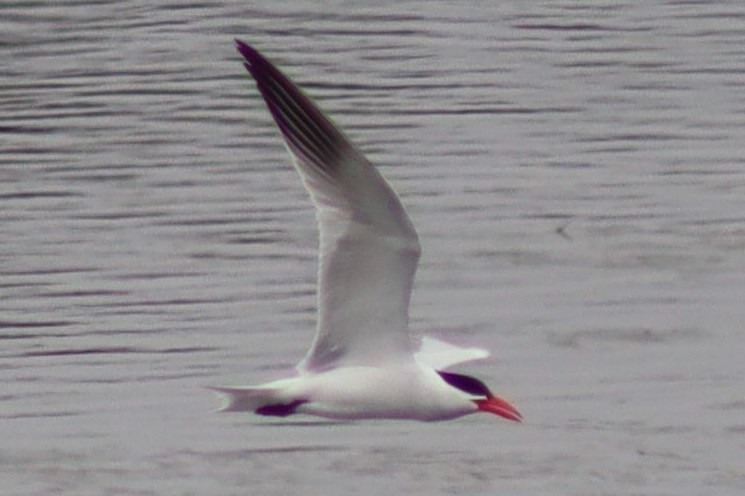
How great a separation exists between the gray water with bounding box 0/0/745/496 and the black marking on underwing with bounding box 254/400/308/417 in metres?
2.03

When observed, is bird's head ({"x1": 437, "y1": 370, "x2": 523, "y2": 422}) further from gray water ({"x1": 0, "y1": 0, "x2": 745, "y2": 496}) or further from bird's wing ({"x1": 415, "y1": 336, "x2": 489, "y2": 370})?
gray water ({"x1": 0, "y1": 0, "x2": 745, "y2": 496})

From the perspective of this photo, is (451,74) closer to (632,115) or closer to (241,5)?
(632,115)

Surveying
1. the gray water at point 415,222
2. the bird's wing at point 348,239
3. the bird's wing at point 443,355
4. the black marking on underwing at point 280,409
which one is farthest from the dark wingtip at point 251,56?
the gray water at point 415,222

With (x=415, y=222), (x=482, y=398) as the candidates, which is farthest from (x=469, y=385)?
(x=415, y=222)

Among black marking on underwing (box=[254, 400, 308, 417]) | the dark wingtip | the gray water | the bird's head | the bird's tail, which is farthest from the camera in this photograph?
the gray water

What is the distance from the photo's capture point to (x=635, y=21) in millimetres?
22641

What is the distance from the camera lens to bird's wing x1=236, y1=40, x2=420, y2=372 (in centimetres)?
1055

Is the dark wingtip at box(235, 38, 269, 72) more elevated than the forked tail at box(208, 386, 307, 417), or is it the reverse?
the dark wingtip at box(235, 38, 269, 72)

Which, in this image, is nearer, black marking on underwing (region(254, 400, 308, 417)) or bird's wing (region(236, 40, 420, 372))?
bird's wing (region(236, 40, 420, 372))

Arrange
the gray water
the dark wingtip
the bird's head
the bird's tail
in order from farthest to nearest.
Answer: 1. the gray water
2. the bird's head
3. the bird's tail
4. the dark wingtip

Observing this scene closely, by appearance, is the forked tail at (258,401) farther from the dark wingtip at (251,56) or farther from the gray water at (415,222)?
the gray water at (415,222)

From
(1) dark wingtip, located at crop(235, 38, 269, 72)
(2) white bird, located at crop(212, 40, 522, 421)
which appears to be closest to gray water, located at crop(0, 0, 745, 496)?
(2) white bird, located at crop(212, 40, 522, 421)

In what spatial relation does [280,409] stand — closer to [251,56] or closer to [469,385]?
[469,385]

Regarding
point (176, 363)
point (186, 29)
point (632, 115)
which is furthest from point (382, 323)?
point (186, 29)
